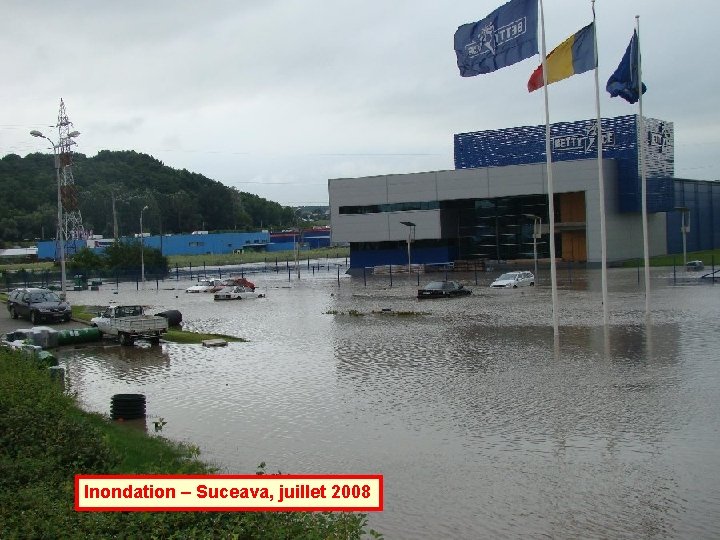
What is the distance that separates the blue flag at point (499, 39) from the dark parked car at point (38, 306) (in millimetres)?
25469

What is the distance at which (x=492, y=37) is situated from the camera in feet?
83.0

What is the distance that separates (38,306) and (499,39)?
27769 mm

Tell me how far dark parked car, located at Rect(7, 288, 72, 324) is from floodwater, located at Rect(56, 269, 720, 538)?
8.67 metres

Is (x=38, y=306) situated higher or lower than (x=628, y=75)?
lower

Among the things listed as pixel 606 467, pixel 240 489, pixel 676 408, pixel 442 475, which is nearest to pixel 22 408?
pixel 442 475

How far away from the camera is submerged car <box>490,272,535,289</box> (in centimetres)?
5788

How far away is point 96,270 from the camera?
296ft

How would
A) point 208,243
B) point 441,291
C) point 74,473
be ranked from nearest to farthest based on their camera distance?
point 74,473, point 441,291, point 208,243

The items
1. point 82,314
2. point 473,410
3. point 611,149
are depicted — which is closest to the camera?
point 473,410

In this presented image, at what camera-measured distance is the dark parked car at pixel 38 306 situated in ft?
132

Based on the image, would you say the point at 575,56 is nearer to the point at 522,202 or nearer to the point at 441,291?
the point at 441,291

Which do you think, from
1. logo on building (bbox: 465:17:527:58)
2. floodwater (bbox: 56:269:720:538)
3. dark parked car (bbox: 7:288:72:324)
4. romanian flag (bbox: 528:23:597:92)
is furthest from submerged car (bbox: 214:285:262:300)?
romanian flag (bbox: 528:23:597:92)

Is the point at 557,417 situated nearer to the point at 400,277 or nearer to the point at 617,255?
the point at 400,277

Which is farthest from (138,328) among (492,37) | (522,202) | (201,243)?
(201,243)
